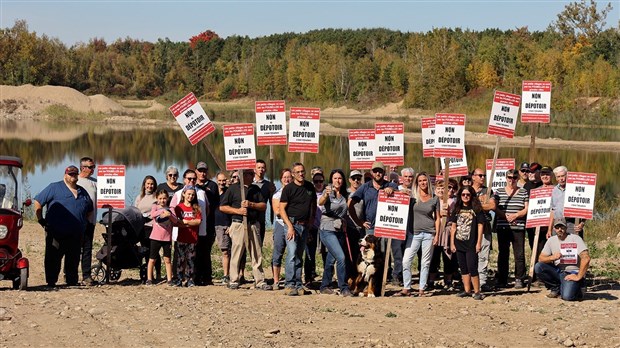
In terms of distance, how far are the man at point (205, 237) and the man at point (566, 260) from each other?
452cm

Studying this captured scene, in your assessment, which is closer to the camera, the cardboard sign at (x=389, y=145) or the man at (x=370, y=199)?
the man at (x=370, y=199)

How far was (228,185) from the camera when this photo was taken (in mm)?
15289

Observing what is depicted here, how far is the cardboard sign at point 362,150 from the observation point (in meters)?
16.5

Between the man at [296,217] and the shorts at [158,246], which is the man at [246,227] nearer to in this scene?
the man at [296,217]

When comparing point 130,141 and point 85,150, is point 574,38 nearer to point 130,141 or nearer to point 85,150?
point 130,141

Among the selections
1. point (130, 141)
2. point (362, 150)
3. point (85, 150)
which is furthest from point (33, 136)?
point (362, 150)

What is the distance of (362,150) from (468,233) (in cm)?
313

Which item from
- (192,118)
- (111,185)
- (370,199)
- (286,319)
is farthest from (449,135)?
(111,185)

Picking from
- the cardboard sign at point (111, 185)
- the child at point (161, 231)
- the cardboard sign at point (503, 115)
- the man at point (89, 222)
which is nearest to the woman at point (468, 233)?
the cardboard sign at point (503, 115)

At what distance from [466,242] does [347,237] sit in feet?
5.25

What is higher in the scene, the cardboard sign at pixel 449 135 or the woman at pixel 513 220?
the cardboard sign at pixel 449 135

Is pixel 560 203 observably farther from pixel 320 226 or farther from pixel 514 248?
pixel 320 226

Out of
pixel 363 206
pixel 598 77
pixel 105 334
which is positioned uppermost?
pixel 598 77

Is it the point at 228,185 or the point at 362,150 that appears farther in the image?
the point at 362,150
